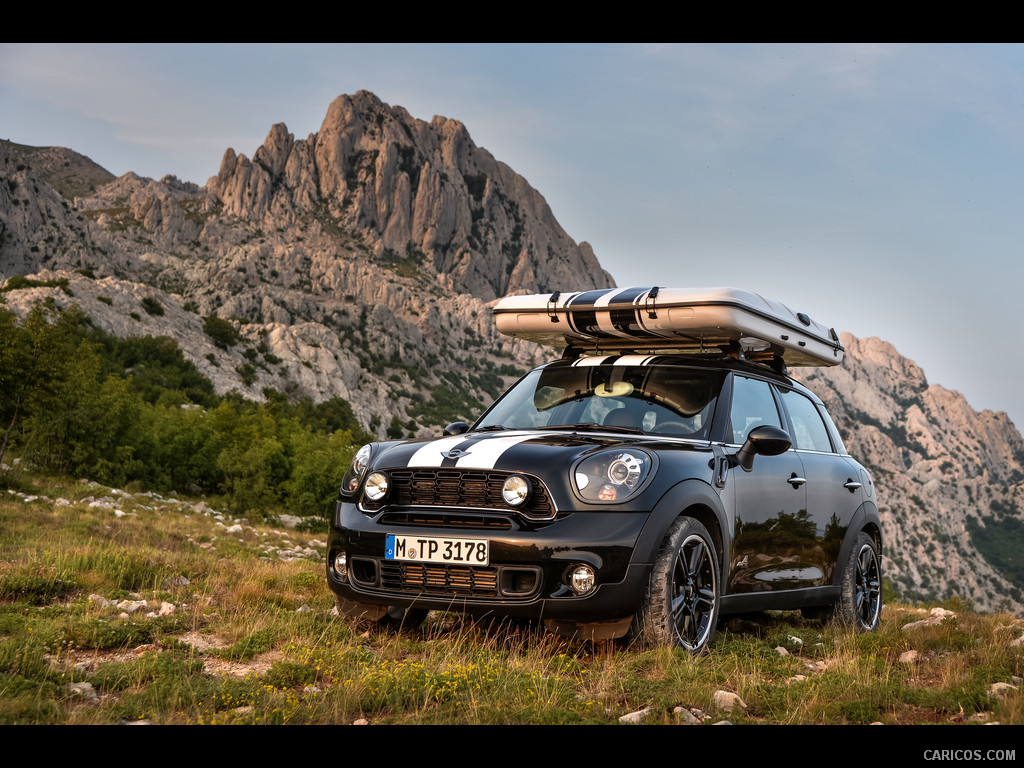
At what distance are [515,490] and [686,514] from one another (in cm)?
111

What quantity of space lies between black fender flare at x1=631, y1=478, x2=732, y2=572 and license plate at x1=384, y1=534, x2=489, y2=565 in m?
0.83

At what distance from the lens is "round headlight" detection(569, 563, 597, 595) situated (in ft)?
15.0

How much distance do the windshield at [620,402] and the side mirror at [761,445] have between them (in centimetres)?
28

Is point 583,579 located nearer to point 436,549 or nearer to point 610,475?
point 610,475

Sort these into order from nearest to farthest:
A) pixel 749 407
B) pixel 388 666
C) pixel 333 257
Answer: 1. pixel 388 666
2. pixel 749 407
3. pixel 333 257

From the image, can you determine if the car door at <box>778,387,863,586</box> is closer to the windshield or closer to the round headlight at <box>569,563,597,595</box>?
the windshield

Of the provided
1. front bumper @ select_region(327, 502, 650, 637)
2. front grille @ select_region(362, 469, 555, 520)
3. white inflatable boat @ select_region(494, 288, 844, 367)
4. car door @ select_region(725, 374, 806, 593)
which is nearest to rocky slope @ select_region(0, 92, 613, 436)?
white inflatable boat @ select_region(494, 288, 844, 367)

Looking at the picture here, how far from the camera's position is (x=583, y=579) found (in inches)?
180

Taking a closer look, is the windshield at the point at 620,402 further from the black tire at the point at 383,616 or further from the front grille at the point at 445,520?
the black tire at the point at 383,616

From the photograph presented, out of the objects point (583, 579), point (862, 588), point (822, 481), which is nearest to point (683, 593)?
point (583, 579)

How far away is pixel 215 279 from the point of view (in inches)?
3848

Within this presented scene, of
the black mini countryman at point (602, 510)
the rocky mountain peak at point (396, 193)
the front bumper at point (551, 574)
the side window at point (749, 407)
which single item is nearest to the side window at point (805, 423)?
the black mini countryman at point (602, 510)
